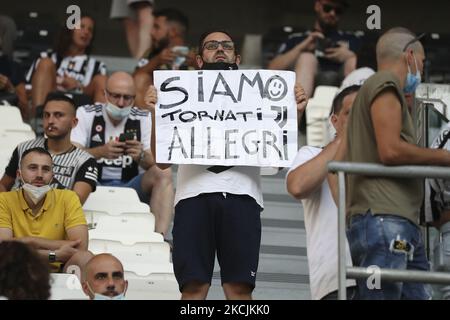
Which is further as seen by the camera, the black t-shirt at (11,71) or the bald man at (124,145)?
the black t-shirt at (11,71)

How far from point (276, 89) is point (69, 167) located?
234 centimetres

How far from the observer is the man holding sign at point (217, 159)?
7.94m

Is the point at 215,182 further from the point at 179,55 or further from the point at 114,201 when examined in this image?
the point at 179,55

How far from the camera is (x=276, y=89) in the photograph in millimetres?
8352

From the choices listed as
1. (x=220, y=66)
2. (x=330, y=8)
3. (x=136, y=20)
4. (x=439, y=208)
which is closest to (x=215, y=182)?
(x=220, y=66)

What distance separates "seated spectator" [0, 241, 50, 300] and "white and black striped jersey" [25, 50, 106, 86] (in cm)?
577

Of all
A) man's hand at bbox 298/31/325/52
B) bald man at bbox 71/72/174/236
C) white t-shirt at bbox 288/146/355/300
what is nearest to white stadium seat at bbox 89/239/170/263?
bald man at bbox 71/72/174/236

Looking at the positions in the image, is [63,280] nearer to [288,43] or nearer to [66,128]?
[66,128]

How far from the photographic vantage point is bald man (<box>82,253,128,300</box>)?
843 cm

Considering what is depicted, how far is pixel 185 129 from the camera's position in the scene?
27.2 ft

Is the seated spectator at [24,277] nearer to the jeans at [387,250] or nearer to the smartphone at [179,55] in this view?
the jeans at [387,250]

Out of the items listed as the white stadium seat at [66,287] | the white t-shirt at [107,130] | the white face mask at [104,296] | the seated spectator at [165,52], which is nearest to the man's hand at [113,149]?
the white t-shirt at [107,130]

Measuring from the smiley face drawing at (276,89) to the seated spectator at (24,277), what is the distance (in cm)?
187
